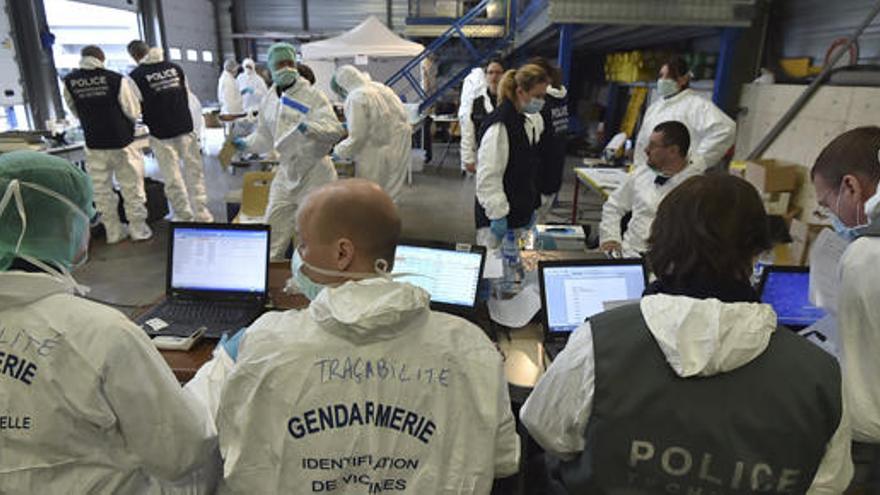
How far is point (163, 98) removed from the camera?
4879 millimetres

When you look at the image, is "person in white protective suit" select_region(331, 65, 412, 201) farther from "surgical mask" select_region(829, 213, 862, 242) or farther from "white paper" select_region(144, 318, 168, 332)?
"surgical mask" select_region(829, 213, 862, 242)

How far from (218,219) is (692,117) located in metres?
Answer: 4.65

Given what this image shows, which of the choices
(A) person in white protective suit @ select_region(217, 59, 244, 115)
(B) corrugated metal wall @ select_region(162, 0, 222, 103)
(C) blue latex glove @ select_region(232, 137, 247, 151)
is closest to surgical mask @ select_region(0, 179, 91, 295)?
(C) blue latex glove @ select_region(232, 137, 247, 151)

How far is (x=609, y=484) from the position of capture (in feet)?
3.50

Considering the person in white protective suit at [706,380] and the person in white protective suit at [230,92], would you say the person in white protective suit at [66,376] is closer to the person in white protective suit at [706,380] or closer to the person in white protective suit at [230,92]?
the person in white protective suit at [706,380]

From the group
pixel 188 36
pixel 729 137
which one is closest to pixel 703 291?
pixel 729 137

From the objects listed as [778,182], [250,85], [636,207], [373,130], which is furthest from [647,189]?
[250,85]

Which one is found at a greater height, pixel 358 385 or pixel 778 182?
pixel 358 385

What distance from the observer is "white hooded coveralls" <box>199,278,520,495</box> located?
0.95 metres

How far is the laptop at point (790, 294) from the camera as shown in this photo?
183cm

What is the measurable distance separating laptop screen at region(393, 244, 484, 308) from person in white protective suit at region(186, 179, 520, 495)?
2.90 ft

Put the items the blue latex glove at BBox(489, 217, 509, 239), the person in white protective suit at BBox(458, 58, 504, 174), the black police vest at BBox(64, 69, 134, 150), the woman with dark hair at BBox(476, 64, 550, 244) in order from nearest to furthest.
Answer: the woman with dark hair at BBox(476, 64, 550, 244)
the blue latex glove at BBox(489, 217, 509, 239)
the black police vest at BBox(64, 69, 134, 150)
the person in white protective suit at BBox(458, 58, 504, 174)

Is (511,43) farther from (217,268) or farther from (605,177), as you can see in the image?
(217,268)

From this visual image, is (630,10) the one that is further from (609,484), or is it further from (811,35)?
(609,484)
